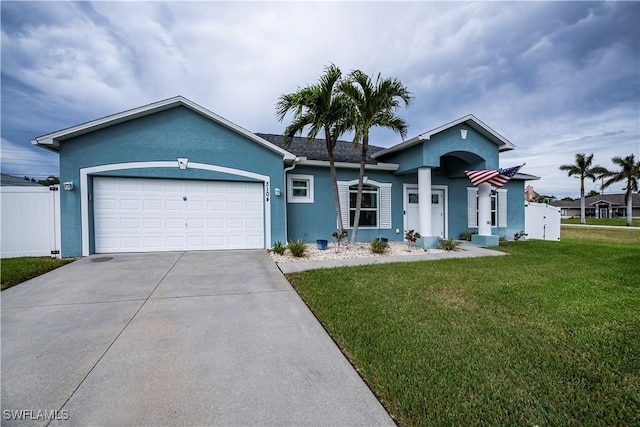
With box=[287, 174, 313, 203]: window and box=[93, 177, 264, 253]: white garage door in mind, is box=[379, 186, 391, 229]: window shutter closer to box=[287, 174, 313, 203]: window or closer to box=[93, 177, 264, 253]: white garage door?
box=[287, 174, 313, 203]: window

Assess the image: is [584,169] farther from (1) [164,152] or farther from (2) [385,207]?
(1) [164,152]

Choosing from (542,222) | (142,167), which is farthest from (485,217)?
(142,167)

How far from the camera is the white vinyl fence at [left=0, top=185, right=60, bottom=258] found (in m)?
7.25

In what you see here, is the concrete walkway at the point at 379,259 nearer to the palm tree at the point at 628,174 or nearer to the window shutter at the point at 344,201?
the window shutter at the point at 344,201

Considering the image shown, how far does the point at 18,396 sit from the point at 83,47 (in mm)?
10550

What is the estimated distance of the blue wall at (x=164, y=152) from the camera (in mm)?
7391

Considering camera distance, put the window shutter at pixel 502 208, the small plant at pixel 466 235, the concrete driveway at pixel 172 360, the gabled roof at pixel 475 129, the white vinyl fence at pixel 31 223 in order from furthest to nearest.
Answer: the window shutter at pixel 502 208 < the small plant at pixel 466 235 < the gabled roof at pixel 475 129 < the white vinyl fence at pixel 31 223 < the concrete driveway at pixel 172 360

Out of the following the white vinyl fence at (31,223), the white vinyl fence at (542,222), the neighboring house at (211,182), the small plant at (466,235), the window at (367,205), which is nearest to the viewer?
the white vinyl fence at (31,223)

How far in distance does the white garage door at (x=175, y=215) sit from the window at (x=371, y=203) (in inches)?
140

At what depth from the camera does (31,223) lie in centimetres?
738

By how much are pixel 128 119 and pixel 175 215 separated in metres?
3.14

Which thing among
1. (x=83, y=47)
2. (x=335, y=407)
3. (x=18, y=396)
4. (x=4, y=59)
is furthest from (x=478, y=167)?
(x=4, y=59)

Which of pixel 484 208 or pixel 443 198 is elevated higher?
pixel 443 198

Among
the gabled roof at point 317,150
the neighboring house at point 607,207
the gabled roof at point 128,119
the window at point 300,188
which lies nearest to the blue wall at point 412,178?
the window at point 300,188
